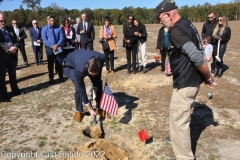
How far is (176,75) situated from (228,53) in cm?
1016

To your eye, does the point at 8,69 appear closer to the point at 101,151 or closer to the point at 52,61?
the point at 52,61

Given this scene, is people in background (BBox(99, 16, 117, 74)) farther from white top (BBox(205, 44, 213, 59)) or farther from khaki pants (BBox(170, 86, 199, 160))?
khaki pants (BBox(170, 86, 199, 160))

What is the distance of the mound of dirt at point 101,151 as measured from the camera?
3600mm

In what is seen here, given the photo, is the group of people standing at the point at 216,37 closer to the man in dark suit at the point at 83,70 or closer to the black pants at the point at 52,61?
the man in dark suit at the point at 83,70

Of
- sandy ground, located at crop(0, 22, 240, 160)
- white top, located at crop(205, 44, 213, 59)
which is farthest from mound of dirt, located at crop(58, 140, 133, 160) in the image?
white top, located at crop(205, 44, 213, 59)

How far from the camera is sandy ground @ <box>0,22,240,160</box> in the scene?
3.88 metres

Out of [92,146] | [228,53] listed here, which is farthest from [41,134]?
[228,53]

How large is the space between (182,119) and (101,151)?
4.60 feet

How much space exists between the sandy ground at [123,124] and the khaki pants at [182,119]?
0.42 metres

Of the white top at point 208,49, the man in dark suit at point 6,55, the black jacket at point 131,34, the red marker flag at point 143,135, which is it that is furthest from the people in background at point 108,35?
the red marker flag at point 143,135

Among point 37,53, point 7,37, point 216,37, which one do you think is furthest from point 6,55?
point 216,37

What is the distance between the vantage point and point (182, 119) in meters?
3.26

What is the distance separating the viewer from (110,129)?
182 inches

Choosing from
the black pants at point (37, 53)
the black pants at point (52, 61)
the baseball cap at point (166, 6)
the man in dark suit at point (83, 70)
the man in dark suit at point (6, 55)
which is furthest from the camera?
the black pants at point (37, 53)
